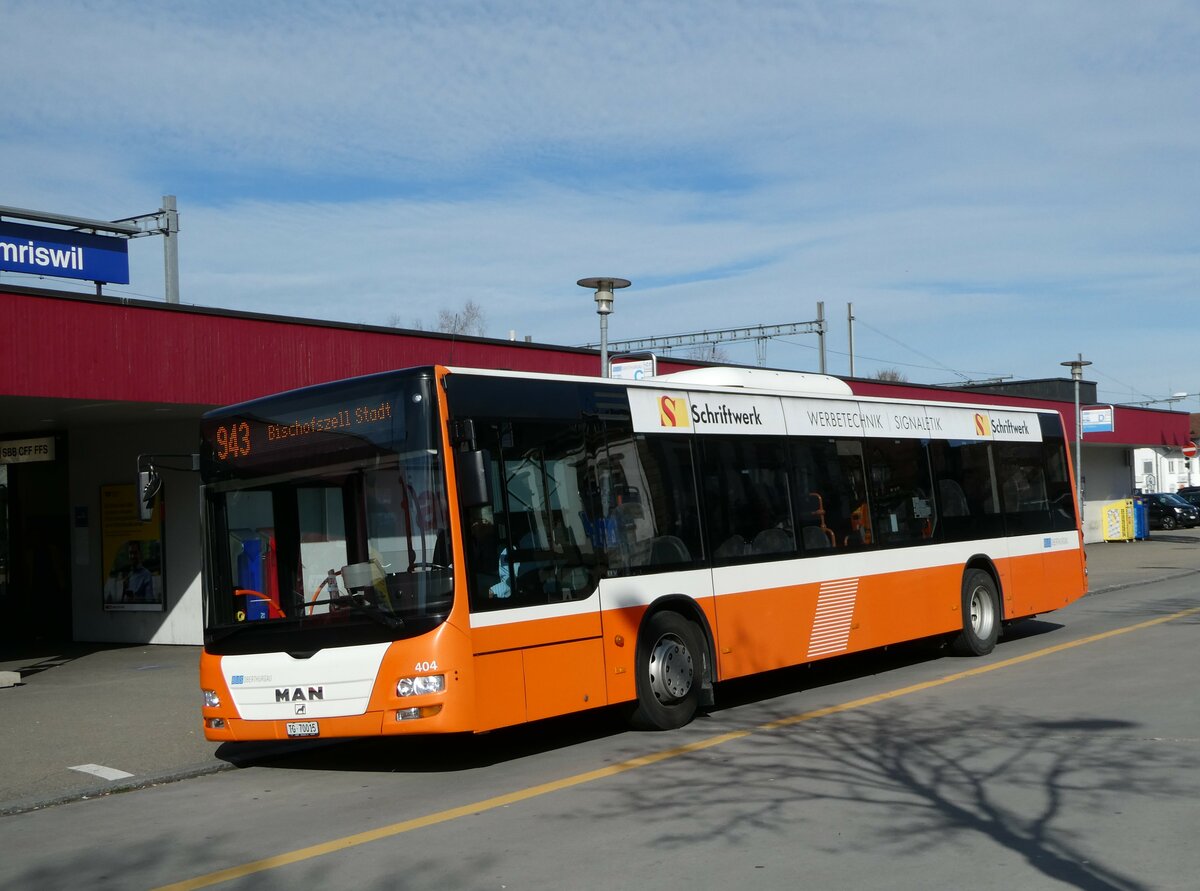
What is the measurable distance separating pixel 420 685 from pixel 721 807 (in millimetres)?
2258

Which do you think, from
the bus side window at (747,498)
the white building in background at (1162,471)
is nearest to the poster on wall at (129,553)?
the bus side window at (747,498)

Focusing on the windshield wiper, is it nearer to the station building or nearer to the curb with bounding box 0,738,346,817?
the curb with bounding box 0,738,346,817

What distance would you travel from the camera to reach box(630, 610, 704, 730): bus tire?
34.1 ft

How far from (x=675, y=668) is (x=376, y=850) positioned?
4.17 metres

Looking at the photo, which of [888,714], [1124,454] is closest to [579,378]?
[888,714]

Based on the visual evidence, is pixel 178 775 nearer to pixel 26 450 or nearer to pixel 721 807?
pixel 721 807

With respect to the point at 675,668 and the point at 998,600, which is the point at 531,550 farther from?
the point at 998,600

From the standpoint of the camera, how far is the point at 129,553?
2000 cm

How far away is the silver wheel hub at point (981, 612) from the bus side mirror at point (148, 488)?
370 inches

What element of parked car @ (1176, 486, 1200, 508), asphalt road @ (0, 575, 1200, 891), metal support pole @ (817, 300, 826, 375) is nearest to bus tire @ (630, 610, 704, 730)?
asphalt road @ (0, 575, 1200, 891)

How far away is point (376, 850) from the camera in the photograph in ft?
22.7

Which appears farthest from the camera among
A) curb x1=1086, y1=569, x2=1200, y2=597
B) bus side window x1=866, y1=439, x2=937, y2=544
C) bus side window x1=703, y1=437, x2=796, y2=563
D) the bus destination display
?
curb x1=1086, y1=569, x2=1200, y2=597

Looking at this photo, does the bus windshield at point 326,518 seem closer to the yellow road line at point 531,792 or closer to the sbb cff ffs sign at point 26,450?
the yellow road line at point 531,792

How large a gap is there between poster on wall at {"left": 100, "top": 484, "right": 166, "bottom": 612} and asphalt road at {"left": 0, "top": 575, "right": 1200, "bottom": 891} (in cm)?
969
